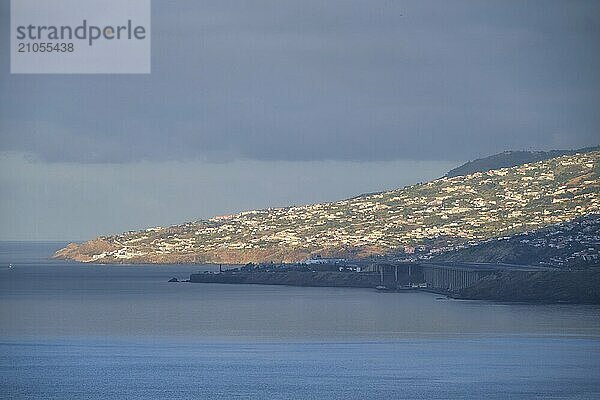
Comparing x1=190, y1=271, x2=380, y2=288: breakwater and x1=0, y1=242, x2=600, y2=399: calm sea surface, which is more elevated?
x1=190, y1=271, x2=380, y2=288: breakwater

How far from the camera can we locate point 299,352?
80375 mm

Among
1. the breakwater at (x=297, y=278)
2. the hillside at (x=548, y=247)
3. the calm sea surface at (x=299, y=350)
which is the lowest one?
the calm sea surface at (x=299, y=350)

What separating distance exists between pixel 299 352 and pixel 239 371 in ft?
32.9

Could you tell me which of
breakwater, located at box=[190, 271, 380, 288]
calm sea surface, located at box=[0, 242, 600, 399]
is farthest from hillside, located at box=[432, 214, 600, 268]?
calm sea surface, located at box=[0, 242, 600, 399]

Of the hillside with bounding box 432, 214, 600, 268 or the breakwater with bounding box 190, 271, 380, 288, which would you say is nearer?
the hillside with bounding box 432, 214, 600, 268

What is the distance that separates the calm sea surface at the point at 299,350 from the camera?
65.2 metres

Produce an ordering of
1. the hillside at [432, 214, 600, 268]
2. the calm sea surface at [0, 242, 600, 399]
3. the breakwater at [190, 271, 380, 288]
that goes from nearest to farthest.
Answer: the calm sea surface at [0, 242, 600, 399] < the hillside at [432, 214, 600, 268] < the breakwater at [190, 271, 380, 288]

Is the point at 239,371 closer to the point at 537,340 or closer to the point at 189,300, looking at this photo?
the point at 537,340

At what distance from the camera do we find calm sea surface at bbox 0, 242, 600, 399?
65.2m

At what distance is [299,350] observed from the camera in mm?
81625

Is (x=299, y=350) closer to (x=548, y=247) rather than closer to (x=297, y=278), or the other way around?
(x=548, y=247)

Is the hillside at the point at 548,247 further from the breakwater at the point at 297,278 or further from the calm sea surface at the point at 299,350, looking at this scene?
the calm sea surface at the point at 299,350

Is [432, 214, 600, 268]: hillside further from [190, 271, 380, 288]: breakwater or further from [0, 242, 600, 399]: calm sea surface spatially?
[0, 242, 600, 399]: calm sea surface

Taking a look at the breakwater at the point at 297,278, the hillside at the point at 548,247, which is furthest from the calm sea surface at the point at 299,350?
the breakwater at the point at 297,278
